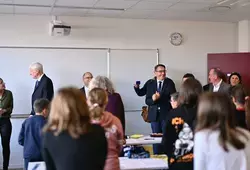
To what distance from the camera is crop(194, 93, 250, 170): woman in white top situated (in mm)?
2256

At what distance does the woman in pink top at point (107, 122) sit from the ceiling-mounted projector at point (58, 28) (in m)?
4.05

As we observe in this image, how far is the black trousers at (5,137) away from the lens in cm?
596

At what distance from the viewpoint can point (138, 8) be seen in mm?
6242

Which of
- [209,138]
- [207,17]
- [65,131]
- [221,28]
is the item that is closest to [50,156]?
[65,131]

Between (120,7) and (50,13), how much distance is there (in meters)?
1.34

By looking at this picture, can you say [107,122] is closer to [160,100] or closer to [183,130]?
[183,130]

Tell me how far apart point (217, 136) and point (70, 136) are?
0.92m

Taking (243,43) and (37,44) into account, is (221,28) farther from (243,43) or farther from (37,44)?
(37,44)

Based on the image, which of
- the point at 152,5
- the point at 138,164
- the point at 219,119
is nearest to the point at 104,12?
the point at 152,5

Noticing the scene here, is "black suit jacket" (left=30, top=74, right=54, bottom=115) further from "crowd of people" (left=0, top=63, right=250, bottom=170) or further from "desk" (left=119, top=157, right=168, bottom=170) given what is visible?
"crowd of people" (left=0, top=63, right=250, bottom=170)

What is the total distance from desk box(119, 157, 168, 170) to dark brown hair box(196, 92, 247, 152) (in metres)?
1.26

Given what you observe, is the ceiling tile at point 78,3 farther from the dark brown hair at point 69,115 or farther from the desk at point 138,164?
the dark brown hair at point 69,115

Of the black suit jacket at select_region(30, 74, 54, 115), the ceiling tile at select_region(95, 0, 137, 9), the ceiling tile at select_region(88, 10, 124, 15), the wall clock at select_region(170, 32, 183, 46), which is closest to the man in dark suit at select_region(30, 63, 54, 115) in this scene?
the black suit jacket at select_region(30, 74, 54, 115)

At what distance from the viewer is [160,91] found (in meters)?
6.03
